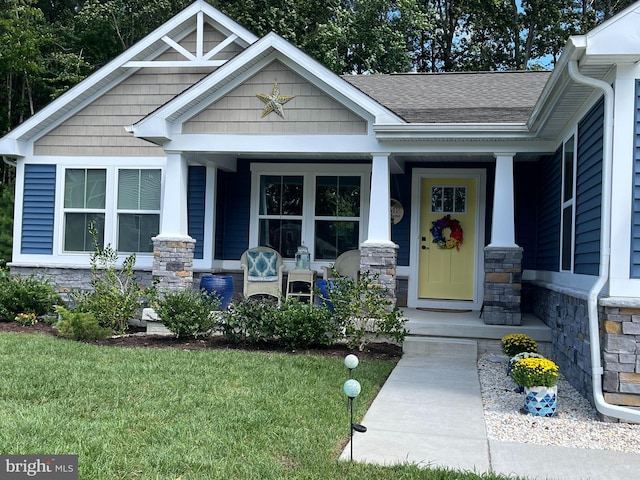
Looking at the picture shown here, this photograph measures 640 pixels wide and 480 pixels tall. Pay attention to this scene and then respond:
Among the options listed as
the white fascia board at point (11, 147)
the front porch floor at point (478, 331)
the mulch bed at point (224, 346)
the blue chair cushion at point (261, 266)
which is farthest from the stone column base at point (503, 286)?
the white fascia board at point (11, 147)

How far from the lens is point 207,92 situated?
26.6ft

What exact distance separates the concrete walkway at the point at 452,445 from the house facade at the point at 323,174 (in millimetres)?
1187

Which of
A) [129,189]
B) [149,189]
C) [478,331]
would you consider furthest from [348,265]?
[129,189]

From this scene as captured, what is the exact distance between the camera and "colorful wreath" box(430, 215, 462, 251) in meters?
9.33

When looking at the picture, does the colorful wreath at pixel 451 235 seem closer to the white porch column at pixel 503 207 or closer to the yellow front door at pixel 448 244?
the yellow front door at pixel 448 244

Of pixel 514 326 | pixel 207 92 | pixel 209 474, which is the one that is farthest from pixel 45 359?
pixel 514 326

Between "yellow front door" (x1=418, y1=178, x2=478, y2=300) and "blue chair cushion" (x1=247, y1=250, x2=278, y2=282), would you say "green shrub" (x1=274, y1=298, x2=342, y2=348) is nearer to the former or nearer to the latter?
"blue chair cushion" (x1=247, y1=250, x2=278, y2=282)

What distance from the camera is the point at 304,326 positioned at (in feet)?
22.3

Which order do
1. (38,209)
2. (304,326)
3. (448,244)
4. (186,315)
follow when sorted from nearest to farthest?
1. (304,326)
2. (186,315)
3. (448,244)
4. (38,209)

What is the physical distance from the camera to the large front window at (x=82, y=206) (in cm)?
981

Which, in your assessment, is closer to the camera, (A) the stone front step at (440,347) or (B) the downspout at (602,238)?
(B) the downspout at (602,238)

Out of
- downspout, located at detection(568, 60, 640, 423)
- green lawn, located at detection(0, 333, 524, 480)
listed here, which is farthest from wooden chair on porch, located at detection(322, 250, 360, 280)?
downspout, located at detection(568, 60, 640, 423)

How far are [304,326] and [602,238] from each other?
10.7 ft

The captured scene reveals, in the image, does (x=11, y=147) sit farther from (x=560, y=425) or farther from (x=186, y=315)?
(x=560, y=425)
